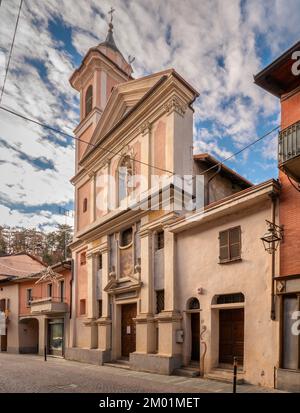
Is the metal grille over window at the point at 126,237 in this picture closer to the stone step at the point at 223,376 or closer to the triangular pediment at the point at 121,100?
the triangular pediment at the point at 121,100

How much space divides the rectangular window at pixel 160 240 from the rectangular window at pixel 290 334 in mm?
6791

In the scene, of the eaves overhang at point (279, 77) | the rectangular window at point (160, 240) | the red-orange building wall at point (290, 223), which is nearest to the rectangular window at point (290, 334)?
the red-orange building wall at point (290, 223)

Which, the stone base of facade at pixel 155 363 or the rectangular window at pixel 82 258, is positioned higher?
the rectangular window at pixel 82 258

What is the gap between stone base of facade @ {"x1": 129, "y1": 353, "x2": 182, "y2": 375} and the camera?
13789 mm

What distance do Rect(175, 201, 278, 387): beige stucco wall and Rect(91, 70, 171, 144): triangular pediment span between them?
8841 millimetres

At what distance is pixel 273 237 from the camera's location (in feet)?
35.7

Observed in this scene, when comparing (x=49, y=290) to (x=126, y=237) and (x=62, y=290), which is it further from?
(x=126, y=237)

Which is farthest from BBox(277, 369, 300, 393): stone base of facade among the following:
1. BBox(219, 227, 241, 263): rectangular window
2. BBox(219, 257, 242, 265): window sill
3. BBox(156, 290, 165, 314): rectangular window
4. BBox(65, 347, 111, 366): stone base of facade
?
BBox(65, 347, 111, 366): stone base of facade

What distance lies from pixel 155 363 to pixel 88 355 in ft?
22.1

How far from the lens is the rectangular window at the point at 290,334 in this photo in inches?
391

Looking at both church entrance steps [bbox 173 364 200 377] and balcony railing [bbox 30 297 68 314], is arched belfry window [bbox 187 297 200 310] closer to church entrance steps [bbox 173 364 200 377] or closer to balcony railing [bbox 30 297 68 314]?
church entrance steps [bbox 173 364 200 377]

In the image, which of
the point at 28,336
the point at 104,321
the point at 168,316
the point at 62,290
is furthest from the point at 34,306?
the point at 168,316

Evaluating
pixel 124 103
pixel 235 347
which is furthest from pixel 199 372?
pixel 124 103

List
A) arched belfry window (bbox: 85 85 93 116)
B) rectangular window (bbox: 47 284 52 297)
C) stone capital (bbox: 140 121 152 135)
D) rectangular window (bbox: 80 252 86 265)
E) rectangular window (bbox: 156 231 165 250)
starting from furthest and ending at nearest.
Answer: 1. rectangular window (bbox: 47 284 52 297)
2. arched belfry window (bbox: 85 85 93 116)
3. rectangular window (bbox: 80 252 86 265)
4. stone capital (bbox: 140 121 152 135)
5. rectangular window (bbox: 156 231 165 250)
